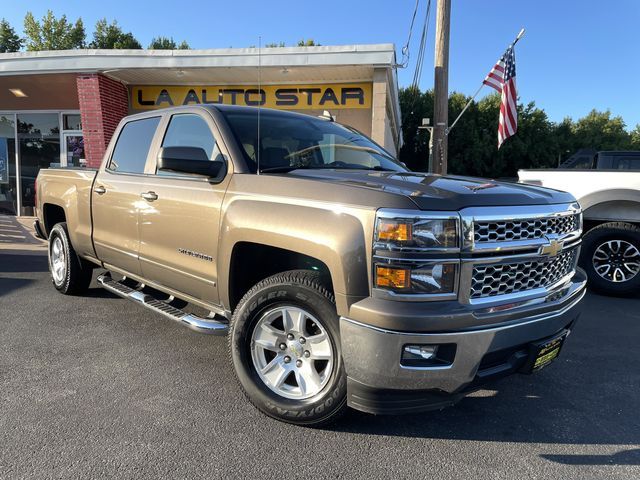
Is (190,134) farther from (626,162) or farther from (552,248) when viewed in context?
(626,162)

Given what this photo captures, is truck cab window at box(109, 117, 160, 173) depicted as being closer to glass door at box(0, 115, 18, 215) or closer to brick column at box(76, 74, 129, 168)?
brick column at box(76, 74, 129, 168)

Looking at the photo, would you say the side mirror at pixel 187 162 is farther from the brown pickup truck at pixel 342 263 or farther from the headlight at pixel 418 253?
the headlight at pixel 418 253

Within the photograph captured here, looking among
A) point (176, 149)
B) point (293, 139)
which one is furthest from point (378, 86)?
point (176, 149)

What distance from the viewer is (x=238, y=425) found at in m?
2.77

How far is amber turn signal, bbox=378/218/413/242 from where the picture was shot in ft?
7.27

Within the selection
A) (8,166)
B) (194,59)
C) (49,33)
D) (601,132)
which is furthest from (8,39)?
(601,132)

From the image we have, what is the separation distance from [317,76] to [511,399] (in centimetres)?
882

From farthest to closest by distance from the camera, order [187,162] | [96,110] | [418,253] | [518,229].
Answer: [96,110] < [187,162] < [518,229] < [418,253]

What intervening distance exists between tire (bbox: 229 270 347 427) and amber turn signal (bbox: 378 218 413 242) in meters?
0.47

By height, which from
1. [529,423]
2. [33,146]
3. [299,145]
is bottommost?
[529,423]

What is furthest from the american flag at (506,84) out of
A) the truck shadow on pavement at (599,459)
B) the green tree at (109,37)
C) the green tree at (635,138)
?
the green tree at (635,138)

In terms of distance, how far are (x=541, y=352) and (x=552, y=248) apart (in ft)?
1.84

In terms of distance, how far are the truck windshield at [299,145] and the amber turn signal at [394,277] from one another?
1.21 m

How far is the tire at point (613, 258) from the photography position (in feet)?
19.9
